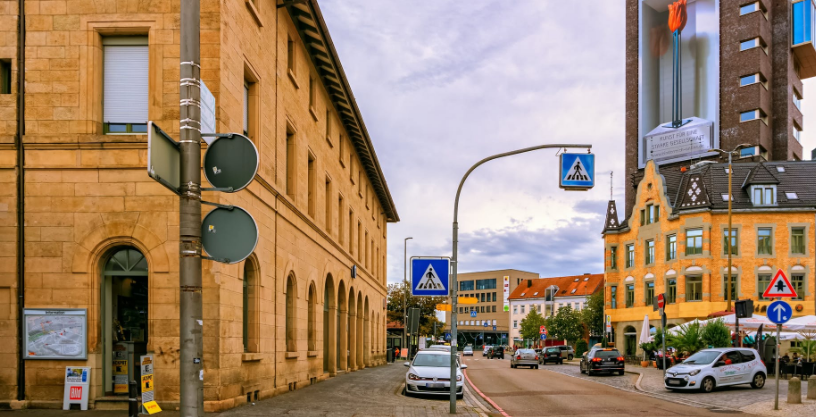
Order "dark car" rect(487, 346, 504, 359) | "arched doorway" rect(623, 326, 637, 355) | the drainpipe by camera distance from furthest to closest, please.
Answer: "dark car" rect(487, 346, 504, 359)
"arched doorway" rect(623, 326, 637, 355)
the drainpipe

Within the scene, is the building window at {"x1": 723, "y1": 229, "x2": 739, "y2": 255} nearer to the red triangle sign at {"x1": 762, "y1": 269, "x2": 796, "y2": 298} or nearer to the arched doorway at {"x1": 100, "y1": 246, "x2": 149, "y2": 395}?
the red triangle sign at {"x1": 762, "y1": 269, "x2": 796, "y2": 298}

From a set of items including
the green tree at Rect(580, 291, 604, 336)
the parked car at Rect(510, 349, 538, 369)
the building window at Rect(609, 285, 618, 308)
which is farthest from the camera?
the green tree at Rect(580, 291, 604, 336)

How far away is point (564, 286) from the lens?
403ft

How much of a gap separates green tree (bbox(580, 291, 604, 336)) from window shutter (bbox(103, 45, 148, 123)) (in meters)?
72.5

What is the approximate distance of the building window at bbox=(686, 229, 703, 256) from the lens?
172ft

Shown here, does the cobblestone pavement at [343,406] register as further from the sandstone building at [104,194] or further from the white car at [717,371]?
the white car at [717,371]

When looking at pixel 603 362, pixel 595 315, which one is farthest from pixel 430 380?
pixel 595 315

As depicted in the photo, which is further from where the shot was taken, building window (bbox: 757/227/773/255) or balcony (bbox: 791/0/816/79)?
balcony (bbox: 791/0/816/79)

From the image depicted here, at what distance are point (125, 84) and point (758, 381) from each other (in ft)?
72.5

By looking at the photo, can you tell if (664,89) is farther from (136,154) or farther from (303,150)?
(136,154)

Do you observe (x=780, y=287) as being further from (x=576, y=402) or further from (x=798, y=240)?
(x=798, y=240)

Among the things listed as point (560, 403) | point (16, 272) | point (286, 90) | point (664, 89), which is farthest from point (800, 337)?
point (664, 89)

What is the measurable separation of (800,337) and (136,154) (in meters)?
29.0

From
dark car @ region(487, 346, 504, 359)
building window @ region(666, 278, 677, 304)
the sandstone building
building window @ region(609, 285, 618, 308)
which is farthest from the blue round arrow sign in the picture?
dark car @ region(487, 346, 504, 359)
